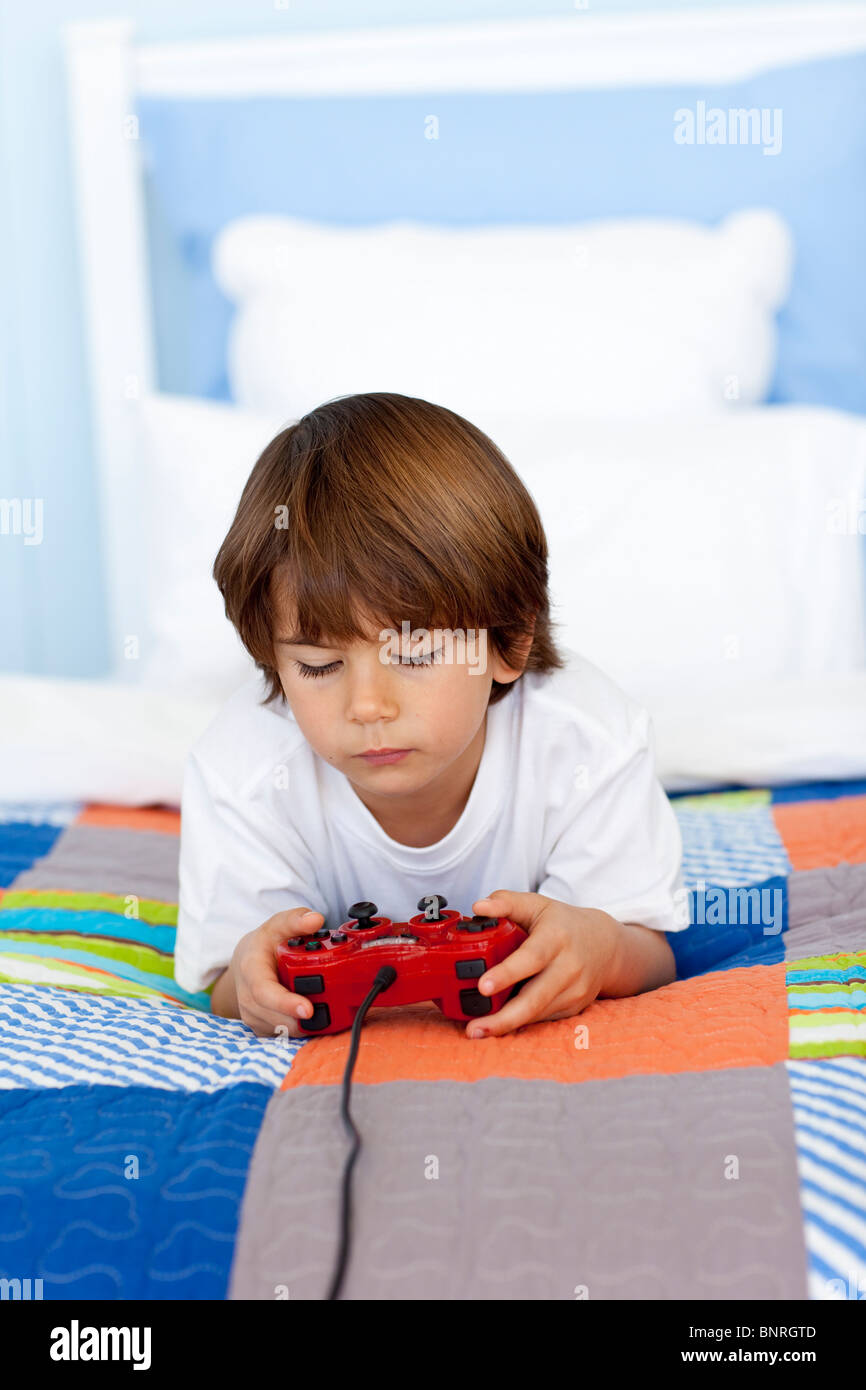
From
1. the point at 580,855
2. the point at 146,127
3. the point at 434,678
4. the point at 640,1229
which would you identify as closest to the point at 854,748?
the point at 580,855

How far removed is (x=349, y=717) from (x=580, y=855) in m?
0.26

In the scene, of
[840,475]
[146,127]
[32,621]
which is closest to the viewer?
[840,475]

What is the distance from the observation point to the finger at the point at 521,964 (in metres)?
0.75

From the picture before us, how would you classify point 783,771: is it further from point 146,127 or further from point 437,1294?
point 146,127

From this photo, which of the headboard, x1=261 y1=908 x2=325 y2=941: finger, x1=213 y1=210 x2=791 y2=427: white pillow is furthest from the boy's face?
the headboard

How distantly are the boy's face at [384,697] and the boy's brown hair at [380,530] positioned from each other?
1 cm

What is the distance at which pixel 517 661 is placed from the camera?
973mm

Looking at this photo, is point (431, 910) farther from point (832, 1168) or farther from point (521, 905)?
point (832, 1168)

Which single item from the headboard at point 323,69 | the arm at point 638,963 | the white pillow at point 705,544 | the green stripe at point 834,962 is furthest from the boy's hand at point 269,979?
the headboard at point 323,69

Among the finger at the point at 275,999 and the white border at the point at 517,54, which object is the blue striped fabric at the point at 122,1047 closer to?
the finger at the point at 275,999

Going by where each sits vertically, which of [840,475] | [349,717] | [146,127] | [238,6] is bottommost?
[349,717]

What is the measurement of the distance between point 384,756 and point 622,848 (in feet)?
0.74

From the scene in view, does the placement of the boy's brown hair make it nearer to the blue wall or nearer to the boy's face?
the boy's face

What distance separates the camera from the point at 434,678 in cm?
84
